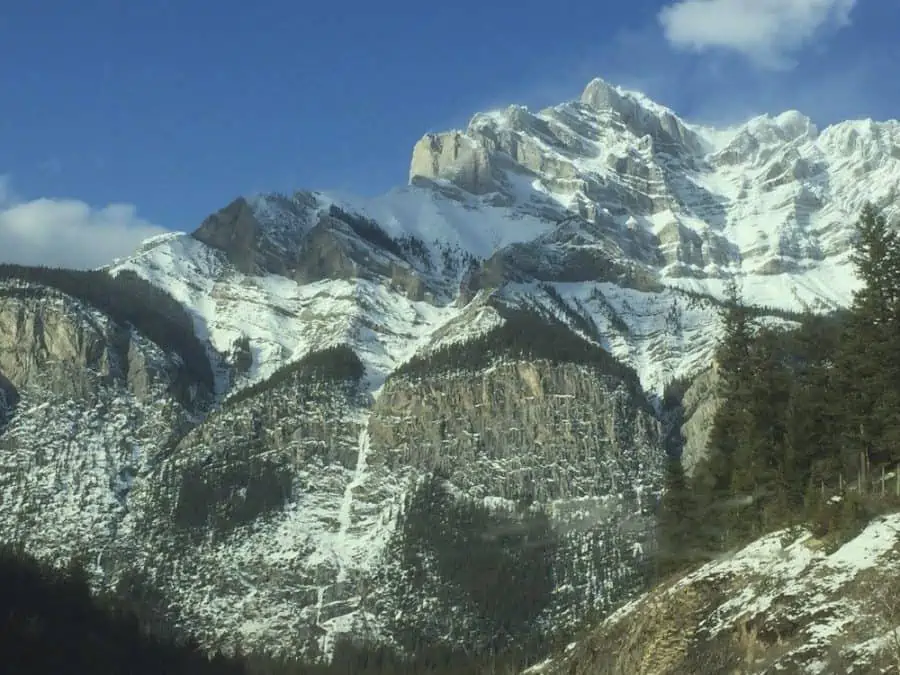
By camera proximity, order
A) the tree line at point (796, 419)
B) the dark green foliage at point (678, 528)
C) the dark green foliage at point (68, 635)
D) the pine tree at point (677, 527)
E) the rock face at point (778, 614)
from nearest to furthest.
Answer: the rock face at point (778, 614), the tree line at point (796, 419), the dark green foliage at point (678, 528), the pine tree at point (677, 527), the dark green foliage at point (68, 635)

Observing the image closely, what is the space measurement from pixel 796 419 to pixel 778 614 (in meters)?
24.4

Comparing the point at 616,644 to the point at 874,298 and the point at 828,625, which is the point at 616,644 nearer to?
the point at 828,625

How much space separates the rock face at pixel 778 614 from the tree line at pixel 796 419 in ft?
9.64

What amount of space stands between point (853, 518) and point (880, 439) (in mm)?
13866

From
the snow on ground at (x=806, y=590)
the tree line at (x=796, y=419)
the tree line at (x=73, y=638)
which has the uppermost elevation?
the tree line at (x=796, y=419)

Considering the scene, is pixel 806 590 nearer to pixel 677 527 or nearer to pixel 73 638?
pixel 677 527

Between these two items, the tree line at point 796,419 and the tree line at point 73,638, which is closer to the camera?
the tree line at point 796,419

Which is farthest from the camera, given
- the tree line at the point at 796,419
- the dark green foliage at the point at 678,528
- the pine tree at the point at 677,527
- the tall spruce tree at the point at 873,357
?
the pine tree at the point at 677,527

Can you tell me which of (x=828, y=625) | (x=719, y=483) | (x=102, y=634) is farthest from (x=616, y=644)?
(x=102, y=634)

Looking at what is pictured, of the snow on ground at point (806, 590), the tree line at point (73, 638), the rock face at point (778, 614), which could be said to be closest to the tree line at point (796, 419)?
the snow on ground at point (806, 590)

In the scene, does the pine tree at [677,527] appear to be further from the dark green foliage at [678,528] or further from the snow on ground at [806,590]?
the snow on ground at [806,590]

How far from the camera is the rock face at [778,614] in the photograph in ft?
160

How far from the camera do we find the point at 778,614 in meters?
53.5

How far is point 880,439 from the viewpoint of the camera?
6944 centimetres
